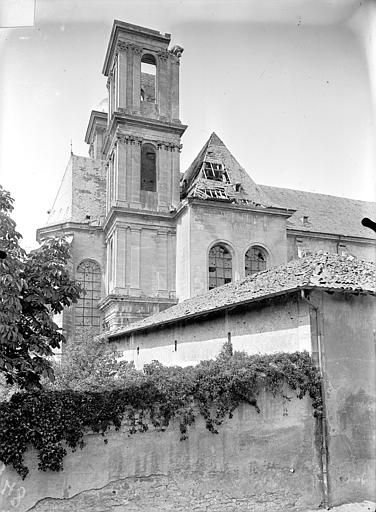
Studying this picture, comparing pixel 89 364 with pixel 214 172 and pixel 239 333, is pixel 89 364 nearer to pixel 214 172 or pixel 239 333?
pixel 239 333

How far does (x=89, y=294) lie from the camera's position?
29344mm

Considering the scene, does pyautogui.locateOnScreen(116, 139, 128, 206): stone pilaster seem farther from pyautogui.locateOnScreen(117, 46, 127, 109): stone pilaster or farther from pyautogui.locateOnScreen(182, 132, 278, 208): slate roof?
pyautogui.locateOnScreen(182, 132, 278, 208): slate roof

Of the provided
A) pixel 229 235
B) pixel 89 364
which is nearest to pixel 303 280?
pixel 89 364

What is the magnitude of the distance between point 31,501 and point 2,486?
0.52 metres

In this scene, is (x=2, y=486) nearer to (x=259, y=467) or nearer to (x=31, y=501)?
(x=31, y=501)

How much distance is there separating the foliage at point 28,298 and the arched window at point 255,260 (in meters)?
20.3

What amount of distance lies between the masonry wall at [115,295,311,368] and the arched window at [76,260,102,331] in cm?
1147

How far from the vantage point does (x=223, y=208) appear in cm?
2742

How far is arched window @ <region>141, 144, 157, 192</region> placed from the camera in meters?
30.1

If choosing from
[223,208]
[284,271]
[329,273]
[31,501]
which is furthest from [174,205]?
[31,501]

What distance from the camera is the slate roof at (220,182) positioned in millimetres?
27875

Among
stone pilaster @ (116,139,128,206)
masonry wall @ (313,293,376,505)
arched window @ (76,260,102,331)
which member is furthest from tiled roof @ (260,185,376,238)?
masonry wall @ (313,293,376,505)

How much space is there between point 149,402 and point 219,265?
18.8 meters

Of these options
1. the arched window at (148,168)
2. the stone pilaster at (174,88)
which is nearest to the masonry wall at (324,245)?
the arched window at (148,168)
